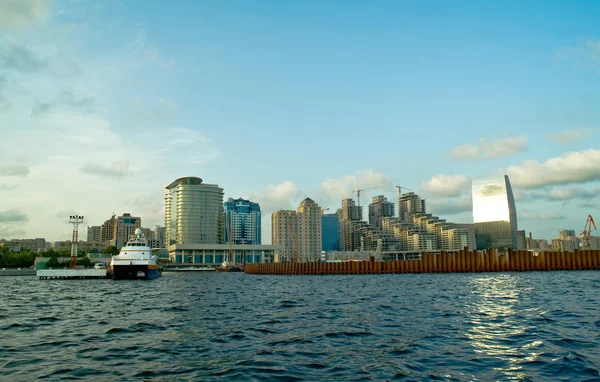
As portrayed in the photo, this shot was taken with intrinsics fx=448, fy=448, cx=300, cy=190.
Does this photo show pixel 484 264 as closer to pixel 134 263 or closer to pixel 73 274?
pixel 134 263

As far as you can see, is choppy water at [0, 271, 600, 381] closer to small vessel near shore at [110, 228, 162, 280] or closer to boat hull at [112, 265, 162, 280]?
small vessel near shore at [110, 228, 162, 280]

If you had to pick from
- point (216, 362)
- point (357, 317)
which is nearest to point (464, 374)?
point (216, 362)

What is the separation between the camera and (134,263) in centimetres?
10412

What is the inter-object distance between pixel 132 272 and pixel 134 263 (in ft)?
10.3

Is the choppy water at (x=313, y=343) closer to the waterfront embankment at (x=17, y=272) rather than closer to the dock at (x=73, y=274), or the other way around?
the dock at (x=73, y=274)

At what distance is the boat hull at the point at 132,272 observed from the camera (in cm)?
10425

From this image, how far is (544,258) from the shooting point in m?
113

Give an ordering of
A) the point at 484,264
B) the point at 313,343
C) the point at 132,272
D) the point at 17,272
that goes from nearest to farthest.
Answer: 1. the point at 313,343
2. the point at 132,272
3. the point at 484,264
4. the point at 17,272

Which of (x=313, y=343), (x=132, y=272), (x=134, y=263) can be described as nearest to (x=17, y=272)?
(x=132, y=272)

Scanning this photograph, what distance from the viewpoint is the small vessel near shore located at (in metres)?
104

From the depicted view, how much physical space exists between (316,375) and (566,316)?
21.1 meters

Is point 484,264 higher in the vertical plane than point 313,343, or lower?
lower

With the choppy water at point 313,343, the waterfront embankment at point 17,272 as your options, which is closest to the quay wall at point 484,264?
the choppy water at point 313,343

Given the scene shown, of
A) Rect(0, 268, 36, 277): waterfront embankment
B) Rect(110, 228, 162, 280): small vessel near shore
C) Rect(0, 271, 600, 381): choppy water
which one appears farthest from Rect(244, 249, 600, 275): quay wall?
Rect(0, 268, 36, 277): waterfront embankment
